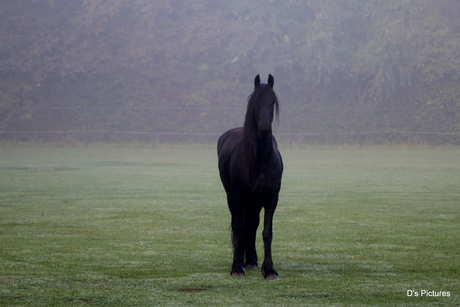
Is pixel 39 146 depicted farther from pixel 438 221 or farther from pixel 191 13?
pixel 438 221

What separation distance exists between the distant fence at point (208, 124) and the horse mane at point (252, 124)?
31228mm

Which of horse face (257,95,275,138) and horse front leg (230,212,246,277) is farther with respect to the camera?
horse front leg (230,212,246,277)

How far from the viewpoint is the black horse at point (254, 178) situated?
699cm

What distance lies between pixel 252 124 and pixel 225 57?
134 ft

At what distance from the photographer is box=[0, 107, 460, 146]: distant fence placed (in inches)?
1543

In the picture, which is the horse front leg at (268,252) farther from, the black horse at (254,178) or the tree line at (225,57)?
the tree line at (225,57)

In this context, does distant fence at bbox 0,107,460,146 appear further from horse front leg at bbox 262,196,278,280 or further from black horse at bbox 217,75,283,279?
horse front leg at bbox 262,196,278,280

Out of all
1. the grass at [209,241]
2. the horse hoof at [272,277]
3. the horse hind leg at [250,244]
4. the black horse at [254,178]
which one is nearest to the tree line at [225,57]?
the grass at [209,241]

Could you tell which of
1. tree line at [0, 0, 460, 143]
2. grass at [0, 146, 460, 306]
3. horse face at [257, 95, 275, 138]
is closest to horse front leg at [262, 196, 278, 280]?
grass at [0, 146, 460, 306]

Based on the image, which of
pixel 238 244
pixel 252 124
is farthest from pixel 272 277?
pixel 252 124

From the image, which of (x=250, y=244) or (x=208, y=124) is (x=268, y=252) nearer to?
(x=250, y=244)

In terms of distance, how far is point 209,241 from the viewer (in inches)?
373

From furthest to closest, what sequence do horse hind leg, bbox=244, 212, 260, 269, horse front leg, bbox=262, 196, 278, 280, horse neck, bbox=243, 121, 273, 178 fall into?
horse hind leg, bbox=244, 212, 260, 269
horse neck, bbox=243, 121, 273, 178
horse front leg, bbox=262, 196, 278, 280

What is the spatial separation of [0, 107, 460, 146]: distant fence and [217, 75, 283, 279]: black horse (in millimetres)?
30881
